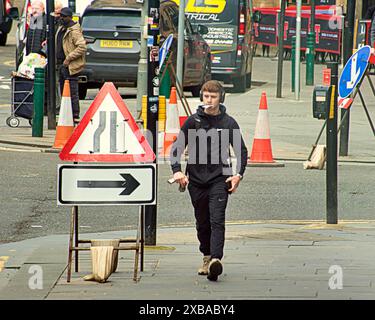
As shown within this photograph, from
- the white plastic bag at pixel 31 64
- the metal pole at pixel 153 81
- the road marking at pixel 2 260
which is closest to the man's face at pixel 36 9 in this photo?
the white plastic bag at pixel 31 64

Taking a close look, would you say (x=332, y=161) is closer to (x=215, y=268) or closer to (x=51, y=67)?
(x=215, y=268)

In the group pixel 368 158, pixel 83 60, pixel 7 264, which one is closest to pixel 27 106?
pixel 83 60

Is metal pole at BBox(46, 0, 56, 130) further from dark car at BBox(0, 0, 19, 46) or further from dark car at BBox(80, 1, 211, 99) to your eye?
dark car at BBox(0, 0, 19, 46)

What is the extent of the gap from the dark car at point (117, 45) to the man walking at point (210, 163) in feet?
47.4

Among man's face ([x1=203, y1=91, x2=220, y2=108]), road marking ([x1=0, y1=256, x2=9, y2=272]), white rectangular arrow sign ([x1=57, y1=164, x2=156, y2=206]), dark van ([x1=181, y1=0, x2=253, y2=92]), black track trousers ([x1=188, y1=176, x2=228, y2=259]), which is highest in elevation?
man's face ([x1=203, y1=91, x2=220, y2=108])

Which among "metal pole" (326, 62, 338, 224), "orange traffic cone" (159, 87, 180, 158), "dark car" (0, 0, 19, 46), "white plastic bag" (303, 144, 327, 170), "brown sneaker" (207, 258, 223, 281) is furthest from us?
"dark car" (0, 0, 19, 46)

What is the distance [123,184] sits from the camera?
30.6 ft

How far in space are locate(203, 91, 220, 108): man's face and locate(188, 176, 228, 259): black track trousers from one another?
55 centimetres

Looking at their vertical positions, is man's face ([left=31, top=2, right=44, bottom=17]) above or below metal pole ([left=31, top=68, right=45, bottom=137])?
above

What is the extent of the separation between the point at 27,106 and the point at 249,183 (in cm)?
576

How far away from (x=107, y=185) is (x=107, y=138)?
1.12 ft

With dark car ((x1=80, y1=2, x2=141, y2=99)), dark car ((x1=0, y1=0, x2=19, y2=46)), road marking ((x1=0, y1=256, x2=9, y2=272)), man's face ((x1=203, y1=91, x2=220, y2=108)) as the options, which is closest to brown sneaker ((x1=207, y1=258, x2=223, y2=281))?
man's face ((x1=203, y1=91, x2=220, y2=108))

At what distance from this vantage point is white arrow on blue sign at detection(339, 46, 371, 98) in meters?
14.6

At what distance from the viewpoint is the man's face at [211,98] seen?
9.45 meters
